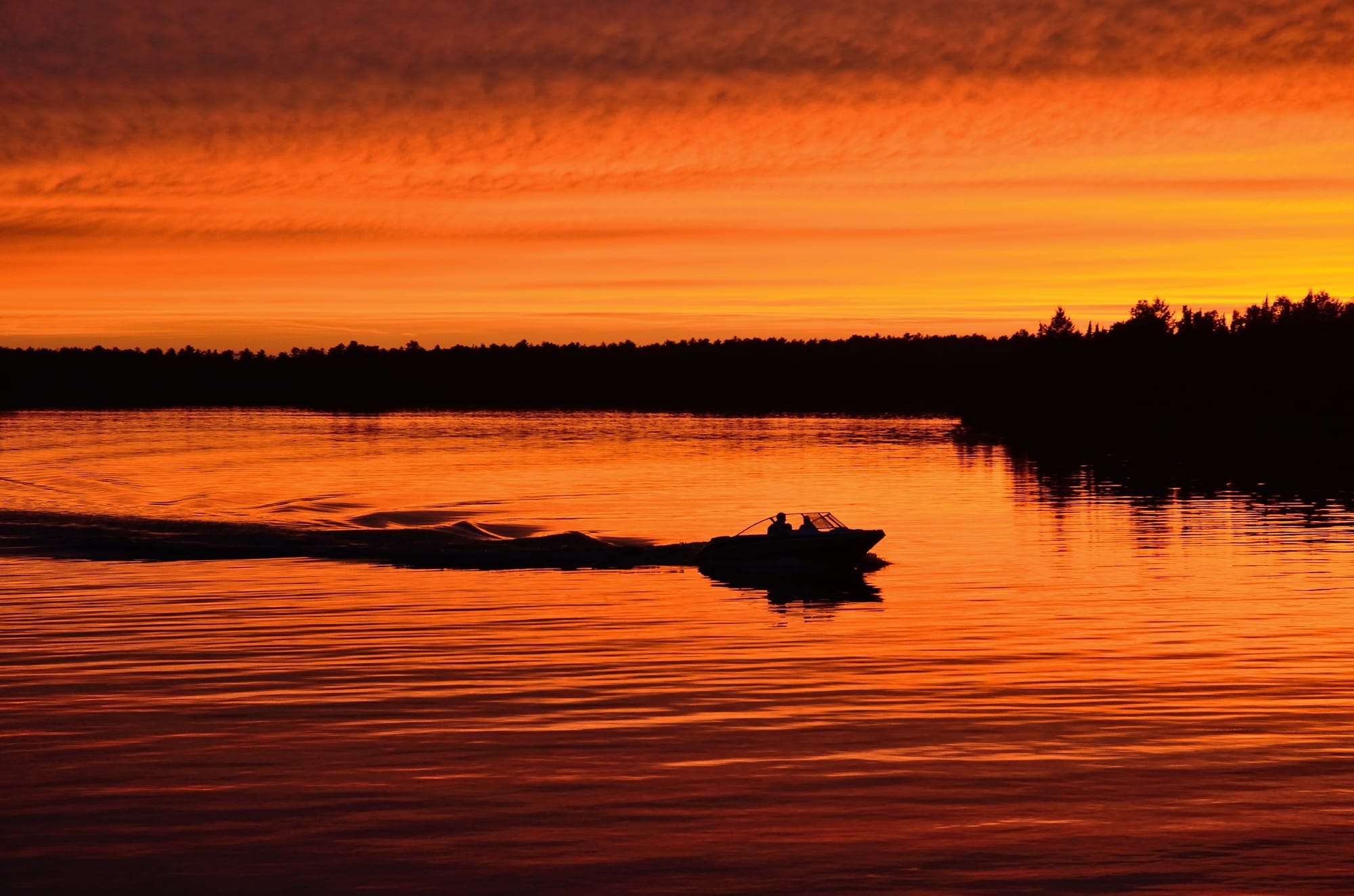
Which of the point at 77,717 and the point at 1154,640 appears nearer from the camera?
the point at 77,717

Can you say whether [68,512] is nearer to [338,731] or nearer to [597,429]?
[338,731]

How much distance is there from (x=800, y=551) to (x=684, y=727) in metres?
25.5

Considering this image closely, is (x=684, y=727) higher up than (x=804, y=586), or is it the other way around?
(x=684, y=727)

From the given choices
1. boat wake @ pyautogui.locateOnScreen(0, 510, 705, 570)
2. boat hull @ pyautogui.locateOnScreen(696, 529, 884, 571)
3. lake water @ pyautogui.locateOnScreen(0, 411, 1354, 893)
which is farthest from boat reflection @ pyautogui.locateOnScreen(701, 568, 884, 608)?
boat wake @ pyautogui.locateOnScreen(0, 510, 705, 570)

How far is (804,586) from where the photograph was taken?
42438 millimetres

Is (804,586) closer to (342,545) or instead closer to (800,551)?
(800,551)

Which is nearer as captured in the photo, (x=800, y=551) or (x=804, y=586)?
(x=804, y=586)

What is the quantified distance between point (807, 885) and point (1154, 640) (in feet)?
58.2

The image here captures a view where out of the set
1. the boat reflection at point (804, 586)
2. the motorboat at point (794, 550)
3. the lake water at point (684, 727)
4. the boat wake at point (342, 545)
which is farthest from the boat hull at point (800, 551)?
the boat wake at point (342, 545)

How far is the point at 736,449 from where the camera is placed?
422ft

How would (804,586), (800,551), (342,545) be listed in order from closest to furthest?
(804,586) → (800,551) → (342,545)

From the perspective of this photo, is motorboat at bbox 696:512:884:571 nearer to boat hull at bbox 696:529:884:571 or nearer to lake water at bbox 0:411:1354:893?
boat hull at bbox 696:529:884:571

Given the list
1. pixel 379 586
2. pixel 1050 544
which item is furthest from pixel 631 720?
pixel 1050 544

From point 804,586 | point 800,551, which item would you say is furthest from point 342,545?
point 804,586
